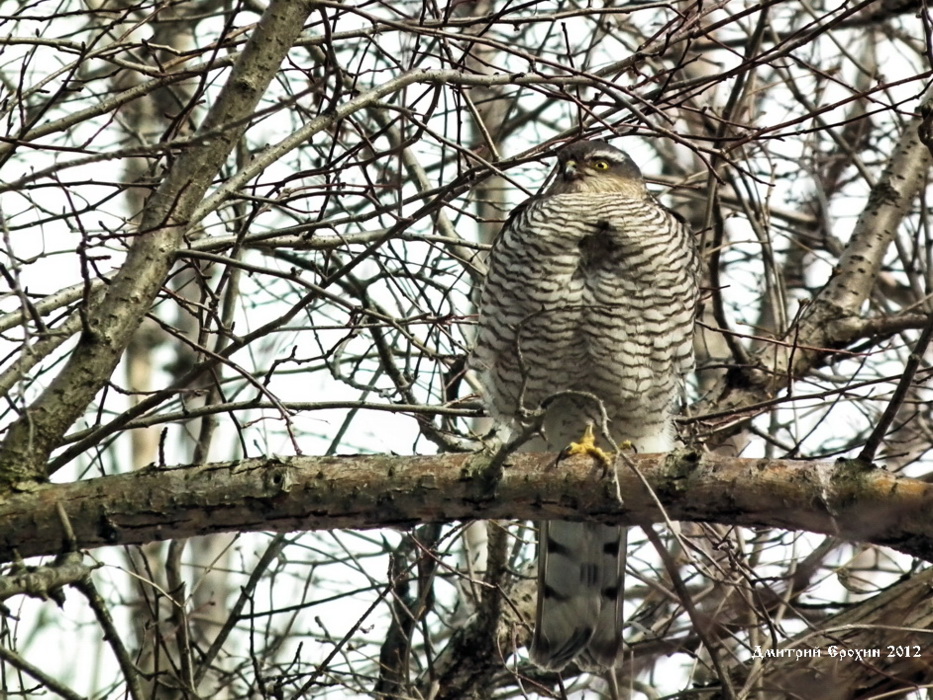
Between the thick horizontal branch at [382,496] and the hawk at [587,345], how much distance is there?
4.60 ft

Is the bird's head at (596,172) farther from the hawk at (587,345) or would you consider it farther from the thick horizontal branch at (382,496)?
the thick horizontal branch at (382,496)

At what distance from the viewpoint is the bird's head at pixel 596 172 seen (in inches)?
223

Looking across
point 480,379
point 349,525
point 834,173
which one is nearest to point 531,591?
point 480,379

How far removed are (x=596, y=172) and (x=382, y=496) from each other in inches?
107

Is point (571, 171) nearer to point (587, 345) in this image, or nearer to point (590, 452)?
point (587, 345)

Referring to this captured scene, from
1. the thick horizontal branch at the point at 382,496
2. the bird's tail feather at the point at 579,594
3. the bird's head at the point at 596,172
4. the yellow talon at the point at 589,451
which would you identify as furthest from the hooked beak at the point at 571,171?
the thick horizontal branch at the point at 382,496

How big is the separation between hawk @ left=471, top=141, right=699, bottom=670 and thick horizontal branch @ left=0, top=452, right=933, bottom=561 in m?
1.40

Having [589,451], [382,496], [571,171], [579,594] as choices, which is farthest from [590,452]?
[571,171]

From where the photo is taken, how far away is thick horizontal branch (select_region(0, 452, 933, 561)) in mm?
3412

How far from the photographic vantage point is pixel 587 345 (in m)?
5.03

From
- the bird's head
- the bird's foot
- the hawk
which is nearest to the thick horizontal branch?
the bird's foot

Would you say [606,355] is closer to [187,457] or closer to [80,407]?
[80,407]

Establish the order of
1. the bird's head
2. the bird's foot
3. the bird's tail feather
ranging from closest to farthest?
the bird's foot → the bird's tail feather → the bird's head

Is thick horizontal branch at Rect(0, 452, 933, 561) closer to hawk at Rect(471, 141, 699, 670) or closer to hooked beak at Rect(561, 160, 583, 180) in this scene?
Answer: hawk at Rect(471, 141, 699, 670)
